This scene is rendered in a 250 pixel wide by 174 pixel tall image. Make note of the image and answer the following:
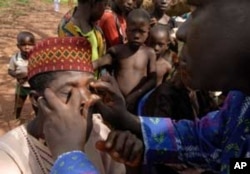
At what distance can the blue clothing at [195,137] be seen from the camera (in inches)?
62.5

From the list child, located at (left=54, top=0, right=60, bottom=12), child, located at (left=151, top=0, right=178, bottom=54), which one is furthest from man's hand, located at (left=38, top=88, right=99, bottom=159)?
child, located at (left=54, top=0, right=60, bottom=12)

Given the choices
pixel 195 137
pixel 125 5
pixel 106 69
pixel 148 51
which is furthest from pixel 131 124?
pixel 125 5

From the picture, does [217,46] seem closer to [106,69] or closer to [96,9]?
[96,9]

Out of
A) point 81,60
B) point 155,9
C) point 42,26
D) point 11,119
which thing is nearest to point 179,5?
point 155,9

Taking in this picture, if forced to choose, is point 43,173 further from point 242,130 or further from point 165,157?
point 242,130

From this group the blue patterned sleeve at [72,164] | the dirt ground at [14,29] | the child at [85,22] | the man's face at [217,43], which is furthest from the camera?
the dirt ground at [14,29]

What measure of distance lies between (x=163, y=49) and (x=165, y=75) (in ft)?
0.76

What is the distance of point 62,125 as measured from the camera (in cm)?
147

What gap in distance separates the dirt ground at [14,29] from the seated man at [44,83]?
12.0 ft

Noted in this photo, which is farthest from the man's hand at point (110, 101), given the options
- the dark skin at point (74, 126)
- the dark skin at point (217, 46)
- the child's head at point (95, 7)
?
the child's head at point (95, 7)

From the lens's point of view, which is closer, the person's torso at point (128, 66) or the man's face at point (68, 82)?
the man's face at point (68, 82)

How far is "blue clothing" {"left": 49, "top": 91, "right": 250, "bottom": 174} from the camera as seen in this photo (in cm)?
159

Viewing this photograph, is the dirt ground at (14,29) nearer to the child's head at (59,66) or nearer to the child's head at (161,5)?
the child's head at (161,5)

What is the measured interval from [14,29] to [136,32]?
6.45 m
